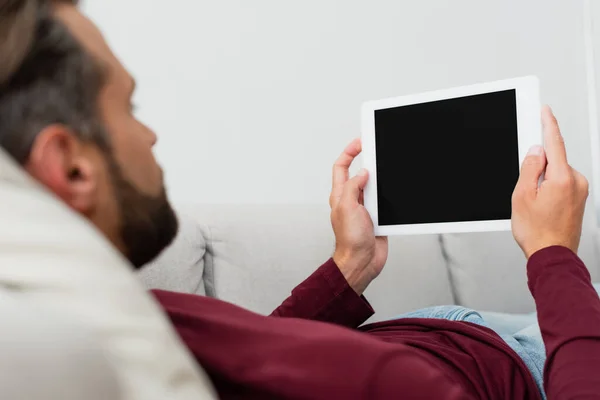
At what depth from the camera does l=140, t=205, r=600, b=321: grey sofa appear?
127 centimetres

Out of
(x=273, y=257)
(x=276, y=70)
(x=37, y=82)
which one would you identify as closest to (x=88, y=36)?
(x=37, y=82)

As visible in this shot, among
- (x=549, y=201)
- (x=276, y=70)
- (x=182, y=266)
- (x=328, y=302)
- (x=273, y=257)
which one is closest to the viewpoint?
(x=549, y=201)

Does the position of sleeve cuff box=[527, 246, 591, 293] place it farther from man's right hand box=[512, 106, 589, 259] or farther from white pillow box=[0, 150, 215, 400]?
white pillow box=[0, 150, 215, 400]

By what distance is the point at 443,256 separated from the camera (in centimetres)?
178

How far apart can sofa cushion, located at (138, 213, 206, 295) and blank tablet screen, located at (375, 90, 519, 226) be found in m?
0.41

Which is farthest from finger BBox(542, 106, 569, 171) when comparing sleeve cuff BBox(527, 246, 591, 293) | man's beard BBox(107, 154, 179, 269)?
man's beard BBox(107, 154, 179, 269)

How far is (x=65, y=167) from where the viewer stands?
503mm

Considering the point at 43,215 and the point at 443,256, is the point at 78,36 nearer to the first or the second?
the point at 43,215

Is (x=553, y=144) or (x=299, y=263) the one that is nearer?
(x=553, y=144)

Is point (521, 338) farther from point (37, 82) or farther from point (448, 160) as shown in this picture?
point (37, 82)

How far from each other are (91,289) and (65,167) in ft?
0.54

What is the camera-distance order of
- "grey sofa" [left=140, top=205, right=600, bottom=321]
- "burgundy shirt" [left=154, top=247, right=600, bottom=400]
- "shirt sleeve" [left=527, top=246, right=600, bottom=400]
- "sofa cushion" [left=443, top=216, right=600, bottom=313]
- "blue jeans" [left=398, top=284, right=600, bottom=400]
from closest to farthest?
1. "burgundy shirt" [left=154, top=247, right=600, bottom=400]
2. "shirt sleeve" [left=527, top=246, right=600, bottom=400]
3. "blue jeans" [left=398, top=284, right=600, bottom=400]
4. "grey sofa" [left=140, top=205, right=600, bottom=321]
5. "sofa cushion" [left=443, top=216, right=600, bottom=313]

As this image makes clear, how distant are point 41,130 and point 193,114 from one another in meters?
1.14

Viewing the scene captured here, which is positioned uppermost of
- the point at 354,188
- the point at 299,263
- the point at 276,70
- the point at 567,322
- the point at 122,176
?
the point at 276,70
